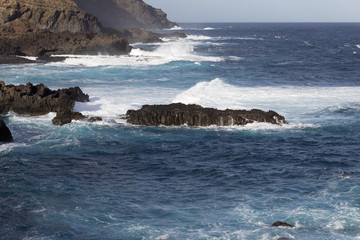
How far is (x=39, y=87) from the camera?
3116cm

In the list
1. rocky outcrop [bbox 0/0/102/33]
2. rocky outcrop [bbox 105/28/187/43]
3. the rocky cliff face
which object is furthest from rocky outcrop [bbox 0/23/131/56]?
the rocky cliff face

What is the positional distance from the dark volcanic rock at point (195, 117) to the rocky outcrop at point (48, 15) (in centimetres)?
5827

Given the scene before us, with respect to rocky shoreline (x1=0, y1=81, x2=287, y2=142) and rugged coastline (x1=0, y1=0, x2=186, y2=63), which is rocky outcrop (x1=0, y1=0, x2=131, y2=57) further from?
rocky shoreline (x1=0, y1=81, x2=287, y2=142)

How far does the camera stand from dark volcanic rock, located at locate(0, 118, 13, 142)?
24.5 m

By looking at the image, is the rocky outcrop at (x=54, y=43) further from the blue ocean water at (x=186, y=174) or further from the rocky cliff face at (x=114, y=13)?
the rocky cliff face at (x=114, y=13)

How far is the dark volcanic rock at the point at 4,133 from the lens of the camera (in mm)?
24484

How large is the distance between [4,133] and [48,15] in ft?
220

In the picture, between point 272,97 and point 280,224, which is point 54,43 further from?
point 280,224

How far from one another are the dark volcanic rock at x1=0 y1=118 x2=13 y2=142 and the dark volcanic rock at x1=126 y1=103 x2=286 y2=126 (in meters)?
6.53

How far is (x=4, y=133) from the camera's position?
24641 millimetres

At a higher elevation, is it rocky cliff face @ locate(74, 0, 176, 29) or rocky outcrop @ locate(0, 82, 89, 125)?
rocky cliff face @ locate(74, 0, 176, 29)

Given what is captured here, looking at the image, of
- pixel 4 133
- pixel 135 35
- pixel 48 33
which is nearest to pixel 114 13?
pixel 135 35

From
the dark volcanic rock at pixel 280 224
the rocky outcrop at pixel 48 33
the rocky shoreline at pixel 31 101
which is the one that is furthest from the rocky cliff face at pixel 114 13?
the dark volcanic rock at pixel 280 224

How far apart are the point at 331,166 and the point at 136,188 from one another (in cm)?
827
